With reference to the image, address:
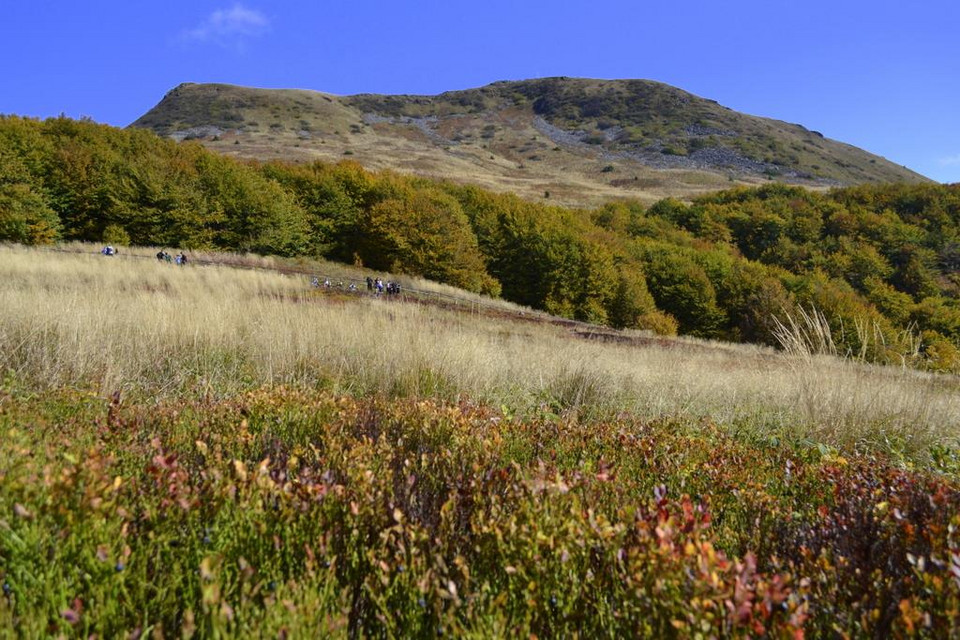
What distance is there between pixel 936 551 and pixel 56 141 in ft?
129

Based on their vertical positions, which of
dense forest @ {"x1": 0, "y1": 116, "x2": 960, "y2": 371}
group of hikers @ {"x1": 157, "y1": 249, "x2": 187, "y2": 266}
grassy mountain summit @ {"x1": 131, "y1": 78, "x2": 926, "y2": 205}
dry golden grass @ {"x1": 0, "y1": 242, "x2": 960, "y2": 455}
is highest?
grassy mountain summit @ {"x1": 131, "y1": 78, "x2": 926, "y2": 205}

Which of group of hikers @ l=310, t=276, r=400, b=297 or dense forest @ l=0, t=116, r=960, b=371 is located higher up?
dense forest @ l=0, t=116, r=960, b=371

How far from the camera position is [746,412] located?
5773 mm

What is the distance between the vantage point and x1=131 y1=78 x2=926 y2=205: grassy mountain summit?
257 feet

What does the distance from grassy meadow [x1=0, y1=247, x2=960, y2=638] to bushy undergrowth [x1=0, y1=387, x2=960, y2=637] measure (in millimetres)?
11

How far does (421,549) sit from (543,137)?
Answer: 122 meters

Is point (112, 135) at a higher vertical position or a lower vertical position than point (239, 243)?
higher

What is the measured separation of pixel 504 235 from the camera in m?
39.4

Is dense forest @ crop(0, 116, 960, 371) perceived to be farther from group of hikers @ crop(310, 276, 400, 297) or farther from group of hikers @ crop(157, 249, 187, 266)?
group of hikers @ crop(310, 276, 400, 297)

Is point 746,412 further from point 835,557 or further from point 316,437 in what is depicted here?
point 316,437

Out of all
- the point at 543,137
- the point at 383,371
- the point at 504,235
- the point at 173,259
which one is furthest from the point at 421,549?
the point at 543,137

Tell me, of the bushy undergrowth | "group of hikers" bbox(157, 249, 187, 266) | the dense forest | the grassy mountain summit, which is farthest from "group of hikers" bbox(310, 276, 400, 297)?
the grassy mountain summit

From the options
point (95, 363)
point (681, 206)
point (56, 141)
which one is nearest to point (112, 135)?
point (56, 141)

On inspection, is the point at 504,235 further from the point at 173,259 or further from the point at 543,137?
the point at 543,137
